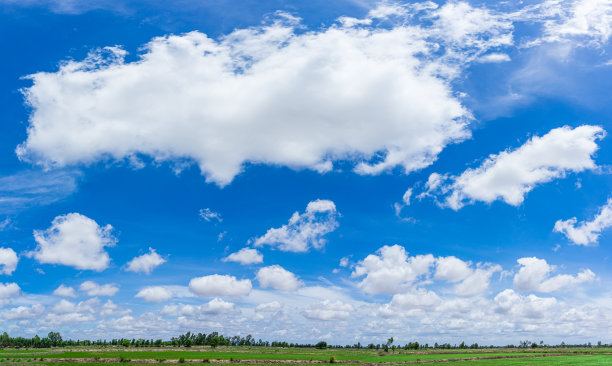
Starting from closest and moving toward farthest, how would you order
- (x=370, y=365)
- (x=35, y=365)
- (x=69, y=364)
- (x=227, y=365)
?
1. (x=35, y=365)
2. (x=69, y=364)
3. (x=227, y=365)
4. (x=370, y=365)

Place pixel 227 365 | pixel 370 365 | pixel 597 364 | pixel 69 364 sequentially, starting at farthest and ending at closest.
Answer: pixel 370 365 → pixel 227 365 → pixel 69 364 → pixel 597 364

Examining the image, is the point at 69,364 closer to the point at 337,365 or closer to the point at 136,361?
the point at 136,361

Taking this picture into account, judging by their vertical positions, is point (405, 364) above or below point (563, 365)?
below

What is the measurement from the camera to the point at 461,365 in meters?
90.1

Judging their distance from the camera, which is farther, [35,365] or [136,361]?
[136,361]

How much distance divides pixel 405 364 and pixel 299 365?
1133 inches

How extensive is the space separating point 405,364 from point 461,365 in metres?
15.8

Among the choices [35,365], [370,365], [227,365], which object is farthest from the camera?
[370,365]

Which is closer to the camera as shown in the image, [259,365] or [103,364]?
[103,364]

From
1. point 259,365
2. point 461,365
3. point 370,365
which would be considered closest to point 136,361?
point 259,365

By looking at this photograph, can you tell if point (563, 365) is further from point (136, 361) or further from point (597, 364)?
point (136, 361)

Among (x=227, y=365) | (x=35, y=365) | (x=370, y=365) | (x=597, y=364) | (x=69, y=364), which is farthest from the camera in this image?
(x=370, y=365)

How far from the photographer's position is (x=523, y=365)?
75.9 m

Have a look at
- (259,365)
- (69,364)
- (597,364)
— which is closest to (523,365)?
(597,364)
